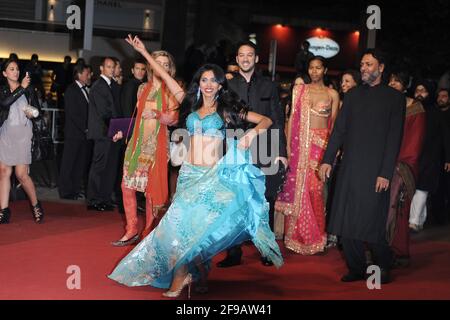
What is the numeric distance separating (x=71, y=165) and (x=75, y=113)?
0.63 metres

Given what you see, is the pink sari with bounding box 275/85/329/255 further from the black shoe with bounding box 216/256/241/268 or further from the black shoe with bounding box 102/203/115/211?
the black shoe with bounding box 102/203/115/211

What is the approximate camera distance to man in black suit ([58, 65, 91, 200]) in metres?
9.44

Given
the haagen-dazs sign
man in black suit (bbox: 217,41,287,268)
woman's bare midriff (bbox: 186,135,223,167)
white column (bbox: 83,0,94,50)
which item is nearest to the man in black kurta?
man in black suit (bbox: 217,41,287,268)

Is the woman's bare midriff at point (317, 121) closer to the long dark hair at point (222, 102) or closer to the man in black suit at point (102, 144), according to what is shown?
the long dark hair at point (222, 102)

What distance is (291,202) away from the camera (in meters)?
7.32

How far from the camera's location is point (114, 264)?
6.05 m

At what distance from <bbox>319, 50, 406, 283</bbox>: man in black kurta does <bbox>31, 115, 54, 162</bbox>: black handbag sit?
297 centimetres

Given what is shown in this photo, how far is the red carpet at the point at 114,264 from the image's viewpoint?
5.27 m

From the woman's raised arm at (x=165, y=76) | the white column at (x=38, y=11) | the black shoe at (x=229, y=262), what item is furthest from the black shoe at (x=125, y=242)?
the white column at (x=38, y=11)

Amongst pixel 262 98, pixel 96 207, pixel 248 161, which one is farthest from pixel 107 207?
pixel 248 161

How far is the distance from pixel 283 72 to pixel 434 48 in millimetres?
6756

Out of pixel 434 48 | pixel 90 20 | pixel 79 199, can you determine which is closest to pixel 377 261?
pixel 79 199

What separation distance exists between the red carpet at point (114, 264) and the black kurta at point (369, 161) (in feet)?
1.43

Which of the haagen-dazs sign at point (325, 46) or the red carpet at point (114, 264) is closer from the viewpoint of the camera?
the red carpet at point (114, 264)
